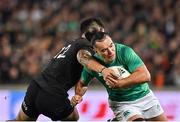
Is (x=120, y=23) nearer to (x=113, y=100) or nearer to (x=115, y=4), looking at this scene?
(x=115, y=4)

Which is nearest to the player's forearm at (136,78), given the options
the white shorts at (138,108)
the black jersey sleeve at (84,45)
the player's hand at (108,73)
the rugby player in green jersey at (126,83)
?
the rugby player in green jersey at (126,83)

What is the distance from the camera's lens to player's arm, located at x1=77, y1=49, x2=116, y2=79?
8117 mm

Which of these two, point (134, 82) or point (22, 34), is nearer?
point (134, 82)

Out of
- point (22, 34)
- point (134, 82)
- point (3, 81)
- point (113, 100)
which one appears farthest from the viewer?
point (22, 34)

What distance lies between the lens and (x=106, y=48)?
8.12m

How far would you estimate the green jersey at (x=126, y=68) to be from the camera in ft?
26.6

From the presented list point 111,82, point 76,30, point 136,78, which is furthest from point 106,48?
point 76,30

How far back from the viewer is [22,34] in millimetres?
16391

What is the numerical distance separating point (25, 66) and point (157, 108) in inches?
274

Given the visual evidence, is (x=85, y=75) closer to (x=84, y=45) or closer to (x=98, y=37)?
(x=84, y=45)

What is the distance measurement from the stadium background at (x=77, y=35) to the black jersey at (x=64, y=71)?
5.10 m

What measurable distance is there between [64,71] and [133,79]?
1204 mm

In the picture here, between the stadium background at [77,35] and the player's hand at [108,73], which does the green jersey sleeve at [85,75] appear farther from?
the stadium background at [77,35]

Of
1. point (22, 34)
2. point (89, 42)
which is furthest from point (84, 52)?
point (22, 34)
